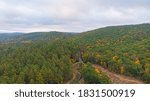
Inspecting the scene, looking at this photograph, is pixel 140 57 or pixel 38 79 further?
pixel 140 57

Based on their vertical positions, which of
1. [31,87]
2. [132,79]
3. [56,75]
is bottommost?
[132,79]

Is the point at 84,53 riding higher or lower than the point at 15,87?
lower

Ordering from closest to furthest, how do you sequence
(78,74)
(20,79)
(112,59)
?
(20,79) < (78,74) < (112,59)

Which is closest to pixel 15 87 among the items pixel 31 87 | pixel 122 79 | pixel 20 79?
pixel 31 87

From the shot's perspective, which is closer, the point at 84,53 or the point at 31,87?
the point at 31,87

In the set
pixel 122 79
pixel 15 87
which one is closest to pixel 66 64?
pixel 122 79

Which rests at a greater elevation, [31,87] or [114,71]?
[31,87]

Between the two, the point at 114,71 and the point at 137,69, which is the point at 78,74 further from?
the point at 137,69

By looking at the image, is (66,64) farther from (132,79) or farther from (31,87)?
(31,87)

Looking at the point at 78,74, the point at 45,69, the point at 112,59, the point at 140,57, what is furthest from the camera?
the point at 140,57
